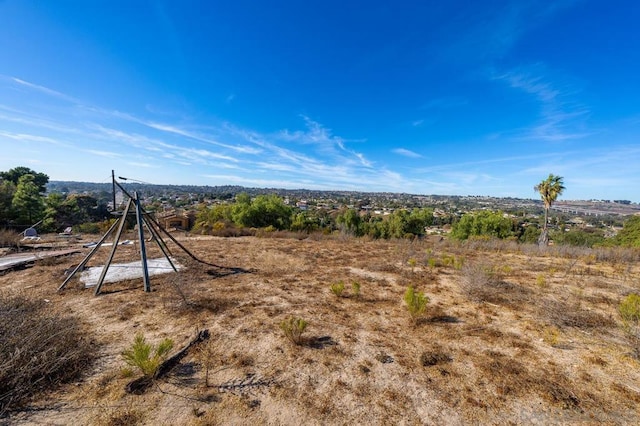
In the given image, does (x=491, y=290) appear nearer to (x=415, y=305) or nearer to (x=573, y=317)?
(x=573, y=317)

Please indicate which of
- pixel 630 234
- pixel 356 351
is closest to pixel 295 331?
pixel 356 351

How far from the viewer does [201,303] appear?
19.3 feet

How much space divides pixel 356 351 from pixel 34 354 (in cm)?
470

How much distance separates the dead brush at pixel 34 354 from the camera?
2.88 m

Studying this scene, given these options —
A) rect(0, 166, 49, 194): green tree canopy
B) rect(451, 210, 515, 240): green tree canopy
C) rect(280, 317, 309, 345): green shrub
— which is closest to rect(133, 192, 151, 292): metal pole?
rect(280, 317, 309, 345): green shrub

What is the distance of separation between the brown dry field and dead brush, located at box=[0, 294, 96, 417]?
0.20 metres

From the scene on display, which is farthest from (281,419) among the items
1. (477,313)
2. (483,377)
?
(477,313)

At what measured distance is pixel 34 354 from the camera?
3.30 m

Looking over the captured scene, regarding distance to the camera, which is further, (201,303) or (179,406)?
(201,303)

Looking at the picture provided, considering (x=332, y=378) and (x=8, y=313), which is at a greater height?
(x=8, y=313)

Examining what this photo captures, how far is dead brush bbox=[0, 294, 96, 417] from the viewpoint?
9.46ft

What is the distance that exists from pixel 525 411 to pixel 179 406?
14.4ft

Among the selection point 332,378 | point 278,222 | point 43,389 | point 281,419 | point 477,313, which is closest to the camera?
point 281,419

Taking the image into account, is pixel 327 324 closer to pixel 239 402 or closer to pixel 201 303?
pixel 239 402
